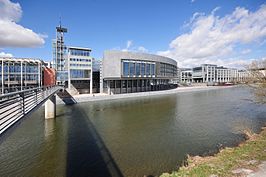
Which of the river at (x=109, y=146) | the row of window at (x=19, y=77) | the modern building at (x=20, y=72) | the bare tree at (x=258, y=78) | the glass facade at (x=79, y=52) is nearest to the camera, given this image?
the river at (x=109, y=146)

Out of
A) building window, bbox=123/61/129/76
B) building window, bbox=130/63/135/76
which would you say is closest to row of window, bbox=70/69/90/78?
building window, bbox=123/61/129/76

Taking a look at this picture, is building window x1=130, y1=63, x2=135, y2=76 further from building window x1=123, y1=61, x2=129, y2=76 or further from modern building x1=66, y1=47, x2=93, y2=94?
modern building x1=66, y1=47, x2=93, y2=94

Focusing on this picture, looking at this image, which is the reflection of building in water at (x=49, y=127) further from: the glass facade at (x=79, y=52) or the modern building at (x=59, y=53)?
the modern building at (x=59, y=53)

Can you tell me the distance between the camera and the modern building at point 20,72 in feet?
165

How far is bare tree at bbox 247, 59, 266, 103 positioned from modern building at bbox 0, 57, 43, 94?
1930 inches

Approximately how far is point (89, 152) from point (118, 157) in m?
2.37

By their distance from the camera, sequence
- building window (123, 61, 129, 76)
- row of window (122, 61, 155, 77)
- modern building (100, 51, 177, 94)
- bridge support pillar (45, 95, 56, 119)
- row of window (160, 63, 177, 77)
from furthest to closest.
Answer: row of window (160, 63, 177, 77)
row of window (122, 61, 155, 77)
building window (123, 61, 129, 76)
modern building (100, 51, 177, 94)
bridge support pillar (45, 95, 56, 119)

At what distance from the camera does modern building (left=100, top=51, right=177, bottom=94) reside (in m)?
50.2

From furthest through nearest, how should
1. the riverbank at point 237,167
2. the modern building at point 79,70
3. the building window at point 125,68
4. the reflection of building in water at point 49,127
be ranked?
the building window at point 125,68, the modern building at point 79,70, the reflection of building in water at point 49,127, the riverbank at point 237,167

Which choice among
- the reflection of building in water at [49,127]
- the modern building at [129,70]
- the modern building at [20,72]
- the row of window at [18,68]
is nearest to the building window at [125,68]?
the modern building at [129,70]

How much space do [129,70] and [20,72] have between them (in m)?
30.3

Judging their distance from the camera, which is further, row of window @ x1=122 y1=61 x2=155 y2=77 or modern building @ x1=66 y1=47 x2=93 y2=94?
row of window @ x1=122 y1=61 x2=155 y2=77

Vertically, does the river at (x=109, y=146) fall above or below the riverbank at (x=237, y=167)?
below

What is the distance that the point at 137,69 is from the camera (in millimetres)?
54938
